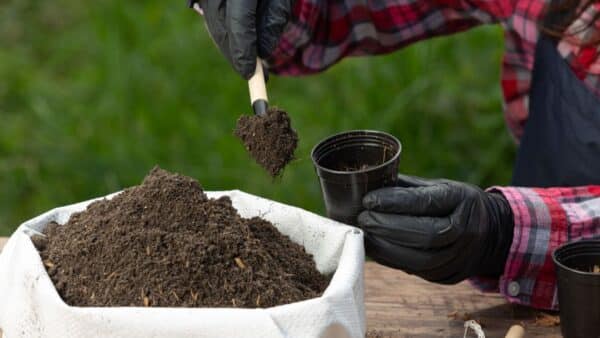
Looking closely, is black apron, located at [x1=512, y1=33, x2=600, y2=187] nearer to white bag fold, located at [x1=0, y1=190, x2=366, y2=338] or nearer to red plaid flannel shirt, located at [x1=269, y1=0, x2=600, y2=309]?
red plaid flannel shirt, located at [x1=269, y1=0, x2=600, y2=309]

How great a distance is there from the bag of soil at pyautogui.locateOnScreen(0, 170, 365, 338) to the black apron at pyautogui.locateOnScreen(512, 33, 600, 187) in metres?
0.76

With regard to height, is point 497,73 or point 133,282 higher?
point 133,282

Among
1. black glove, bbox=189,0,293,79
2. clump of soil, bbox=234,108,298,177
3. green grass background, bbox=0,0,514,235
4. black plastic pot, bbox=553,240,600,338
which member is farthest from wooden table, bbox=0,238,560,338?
green grass background, bbox=0,0,514,235

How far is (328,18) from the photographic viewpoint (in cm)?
254

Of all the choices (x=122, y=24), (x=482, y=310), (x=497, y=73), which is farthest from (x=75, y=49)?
(x=482, y=310)

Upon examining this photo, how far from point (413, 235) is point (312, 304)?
1.15ft

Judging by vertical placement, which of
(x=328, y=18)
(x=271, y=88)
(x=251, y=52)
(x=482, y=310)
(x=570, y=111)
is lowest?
(x=271, y=88)

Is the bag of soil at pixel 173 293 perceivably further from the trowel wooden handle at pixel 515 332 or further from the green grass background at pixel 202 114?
the green grass background at pixel 202 114

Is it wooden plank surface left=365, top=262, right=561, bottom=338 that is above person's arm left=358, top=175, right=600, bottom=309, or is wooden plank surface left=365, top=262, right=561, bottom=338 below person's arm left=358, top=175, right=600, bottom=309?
below

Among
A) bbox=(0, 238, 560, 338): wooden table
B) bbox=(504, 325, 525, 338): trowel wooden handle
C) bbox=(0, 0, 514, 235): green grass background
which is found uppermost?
bbox=(504, 325, 525, 338): trowel wooden handle

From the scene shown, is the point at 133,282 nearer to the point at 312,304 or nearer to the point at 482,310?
the point at 312,304

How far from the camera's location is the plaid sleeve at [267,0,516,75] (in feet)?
8.12

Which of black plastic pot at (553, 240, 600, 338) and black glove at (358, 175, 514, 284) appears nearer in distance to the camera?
black plastic pot at (553, 240, 600, 338)

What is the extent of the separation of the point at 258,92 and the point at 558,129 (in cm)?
79
